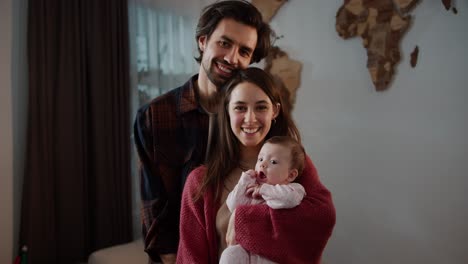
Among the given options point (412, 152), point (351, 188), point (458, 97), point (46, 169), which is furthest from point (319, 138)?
point (46, 169)

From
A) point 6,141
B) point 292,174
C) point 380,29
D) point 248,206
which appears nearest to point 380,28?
point 380,29

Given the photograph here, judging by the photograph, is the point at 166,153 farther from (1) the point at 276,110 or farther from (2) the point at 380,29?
(2) the point at 380,29

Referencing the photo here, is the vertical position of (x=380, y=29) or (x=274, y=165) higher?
(x=380, y=29)

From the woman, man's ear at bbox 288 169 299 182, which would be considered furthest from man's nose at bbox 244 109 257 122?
man's ear at bbox 288 169 299 182

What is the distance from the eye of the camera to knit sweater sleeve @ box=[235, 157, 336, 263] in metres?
1.02

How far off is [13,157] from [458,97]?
7.63ft

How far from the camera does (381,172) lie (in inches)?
81.2

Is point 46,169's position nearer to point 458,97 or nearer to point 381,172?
point 381,172

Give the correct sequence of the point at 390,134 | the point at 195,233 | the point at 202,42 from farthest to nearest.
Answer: the point at 390,134 → the point at 202,42 → the point at 195,233

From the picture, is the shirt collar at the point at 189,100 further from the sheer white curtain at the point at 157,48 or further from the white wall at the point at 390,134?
the sheer white curtain at the point at 157,48

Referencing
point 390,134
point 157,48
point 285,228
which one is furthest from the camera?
point 157,48

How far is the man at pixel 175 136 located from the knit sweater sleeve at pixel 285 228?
416 millimetres

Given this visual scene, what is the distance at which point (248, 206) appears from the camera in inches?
41.4

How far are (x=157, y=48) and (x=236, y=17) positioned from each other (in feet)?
5.39
